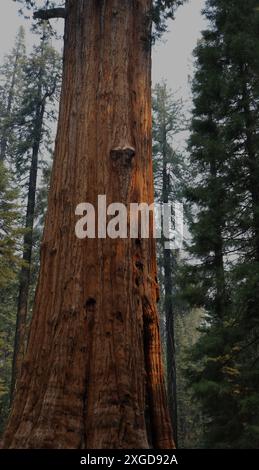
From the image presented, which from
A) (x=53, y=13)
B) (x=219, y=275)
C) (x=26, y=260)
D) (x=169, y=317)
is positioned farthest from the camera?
(x=169, y=317)

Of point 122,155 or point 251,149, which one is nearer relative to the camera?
point 122,155

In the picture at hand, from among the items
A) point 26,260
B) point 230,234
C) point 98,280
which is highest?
point 26,260

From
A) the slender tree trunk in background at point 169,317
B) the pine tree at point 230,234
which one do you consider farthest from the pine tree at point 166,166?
the pine tree at point 230,234

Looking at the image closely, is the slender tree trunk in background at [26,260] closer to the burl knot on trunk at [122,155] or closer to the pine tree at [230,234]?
the pine tree at [230,234]

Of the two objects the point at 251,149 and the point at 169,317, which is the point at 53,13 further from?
the point at 169,317

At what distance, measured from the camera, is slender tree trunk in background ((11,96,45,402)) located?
A: 17.6 m

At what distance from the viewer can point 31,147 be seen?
2272cm

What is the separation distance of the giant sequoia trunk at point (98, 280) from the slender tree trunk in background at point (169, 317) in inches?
537

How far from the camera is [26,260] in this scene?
1712cm

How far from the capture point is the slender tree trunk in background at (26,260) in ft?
57.6

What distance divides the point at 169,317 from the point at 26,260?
805 cm

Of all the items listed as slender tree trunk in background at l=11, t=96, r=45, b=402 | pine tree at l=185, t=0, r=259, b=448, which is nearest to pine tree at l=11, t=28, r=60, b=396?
slender tree trunk in background at l=11, t=96, r=45, b=402

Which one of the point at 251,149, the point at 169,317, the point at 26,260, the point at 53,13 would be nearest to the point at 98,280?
the point at 53,13
